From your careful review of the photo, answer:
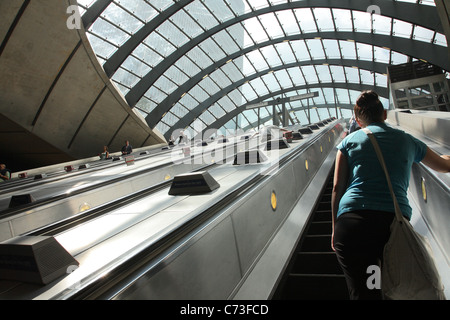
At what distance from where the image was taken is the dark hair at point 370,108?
7.09 feet

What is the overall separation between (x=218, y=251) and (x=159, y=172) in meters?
6.33

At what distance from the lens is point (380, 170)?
199cm

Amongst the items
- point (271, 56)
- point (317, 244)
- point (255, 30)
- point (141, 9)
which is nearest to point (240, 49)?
point (255, 30)

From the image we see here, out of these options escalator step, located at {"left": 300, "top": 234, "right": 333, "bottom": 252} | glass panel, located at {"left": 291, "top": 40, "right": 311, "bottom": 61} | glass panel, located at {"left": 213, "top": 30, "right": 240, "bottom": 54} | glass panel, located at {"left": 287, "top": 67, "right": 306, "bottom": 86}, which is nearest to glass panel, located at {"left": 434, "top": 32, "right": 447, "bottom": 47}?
glass panel, located at {"left": 291, "top": 40, "right": 311, "bottom": 61}

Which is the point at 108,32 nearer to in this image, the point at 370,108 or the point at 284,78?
the point at 370,108

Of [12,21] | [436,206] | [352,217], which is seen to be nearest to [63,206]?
[352,217]

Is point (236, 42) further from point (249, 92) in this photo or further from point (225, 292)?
point (225, 292)

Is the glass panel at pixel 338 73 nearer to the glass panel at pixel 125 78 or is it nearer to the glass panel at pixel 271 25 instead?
the glass panel at pixel 271 25

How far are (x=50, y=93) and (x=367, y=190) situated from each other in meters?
17.9

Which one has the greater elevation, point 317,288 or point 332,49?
point 332,49

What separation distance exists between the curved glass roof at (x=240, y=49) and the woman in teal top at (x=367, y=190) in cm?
2014

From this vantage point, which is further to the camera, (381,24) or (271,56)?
(271,56)

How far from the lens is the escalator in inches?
112

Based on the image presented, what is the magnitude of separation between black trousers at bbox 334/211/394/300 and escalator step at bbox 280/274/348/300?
973 mm
